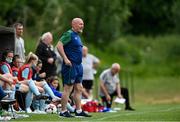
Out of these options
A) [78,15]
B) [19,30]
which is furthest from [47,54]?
[78,15]

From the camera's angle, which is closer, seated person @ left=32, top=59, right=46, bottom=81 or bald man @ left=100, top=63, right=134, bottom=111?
seated person @ left=32, top=59, right=46, bottom=81

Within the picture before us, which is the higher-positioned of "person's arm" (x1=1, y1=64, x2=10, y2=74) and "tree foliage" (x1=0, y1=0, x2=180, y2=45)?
"tree foliage" (x1=0, y1=0, x2=180, y2=45)

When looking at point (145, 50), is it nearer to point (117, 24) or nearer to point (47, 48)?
point (117, 24)

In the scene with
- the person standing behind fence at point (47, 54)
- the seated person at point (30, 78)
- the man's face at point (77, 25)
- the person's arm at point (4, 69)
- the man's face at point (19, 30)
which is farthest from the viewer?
the person standing behind fence at point (47, 54)

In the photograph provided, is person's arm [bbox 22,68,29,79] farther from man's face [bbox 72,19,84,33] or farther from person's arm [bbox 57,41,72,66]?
man's face [bbox 72,19,84,33]

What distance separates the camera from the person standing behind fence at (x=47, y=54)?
22.4 meters

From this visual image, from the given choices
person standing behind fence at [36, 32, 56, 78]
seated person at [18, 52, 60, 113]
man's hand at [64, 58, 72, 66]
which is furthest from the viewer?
person standing behind fence at [36, 32, 56, 78]

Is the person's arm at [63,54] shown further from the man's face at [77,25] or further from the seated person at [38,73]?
the seated person at [38,73]

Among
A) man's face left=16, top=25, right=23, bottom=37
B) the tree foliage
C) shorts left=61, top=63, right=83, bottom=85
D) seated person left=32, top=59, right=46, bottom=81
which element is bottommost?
shorts left=61, top=63, right=83, bottom=85

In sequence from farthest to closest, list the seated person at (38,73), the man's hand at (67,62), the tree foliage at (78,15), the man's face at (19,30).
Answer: the tree foliage at (78,15), the seated person at (38,73), the man's face at (19,30), the man's hand at (67,62)

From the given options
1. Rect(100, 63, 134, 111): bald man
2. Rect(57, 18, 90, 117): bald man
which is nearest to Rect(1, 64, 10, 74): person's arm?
Rect(57, 18, 90, 117): bald man

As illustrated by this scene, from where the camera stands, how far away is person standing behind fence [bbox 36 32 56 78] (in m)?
22.4

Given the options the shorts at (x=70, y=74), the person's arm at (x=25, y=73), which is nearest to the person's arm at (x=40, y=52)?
the person's arm at (x=25, y=73)

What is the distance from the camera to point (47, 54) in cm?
2241
